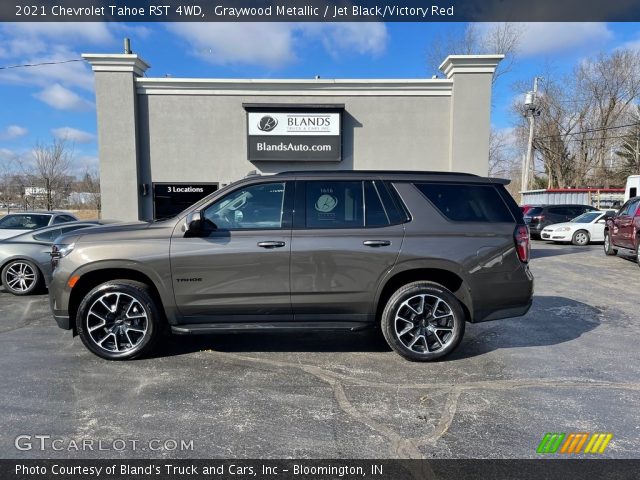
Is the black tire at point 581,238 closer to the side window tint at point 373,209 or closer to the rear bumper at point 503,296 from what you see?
the rear bumper at point 503,296

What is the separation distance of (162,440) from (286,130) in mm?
9220

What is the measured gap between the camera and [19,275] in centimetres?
728

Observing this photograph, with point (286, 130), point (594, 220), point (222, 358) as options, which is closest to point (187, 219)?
point (222, 358)

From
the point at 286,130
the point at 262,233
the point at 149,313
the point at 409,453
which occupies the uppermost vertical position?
the point at 286,130

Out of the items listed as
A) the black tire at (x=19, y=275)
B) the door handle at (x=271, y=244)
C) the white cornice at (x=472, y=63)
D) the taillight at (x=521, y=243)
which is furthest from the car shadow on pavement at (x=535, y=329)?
the black tire at (x=19, y=275)

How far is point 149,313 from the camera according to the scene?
13.5 ft

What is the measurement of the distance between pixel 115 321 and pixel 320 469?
274cm

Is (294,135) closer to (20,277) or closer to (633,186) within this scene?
(20,277)

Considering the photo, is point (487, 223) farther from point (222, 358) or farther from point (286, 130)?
point (286, 130)

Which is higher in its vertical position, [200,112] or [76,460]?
[200,112]

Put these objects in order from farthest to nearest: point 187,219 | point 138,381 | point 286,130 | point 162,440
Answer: point 286,130 < point 187,219 < point 138,381 < point 162,440

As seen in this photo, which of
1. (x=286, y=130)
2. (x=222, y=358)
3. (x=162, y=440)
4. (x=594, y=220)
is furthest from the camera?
(x=594, y=220)

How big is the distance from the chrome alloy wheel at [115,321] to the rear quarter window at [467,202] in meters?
3.22

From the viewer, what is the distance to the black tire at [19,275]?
727 centimetres
